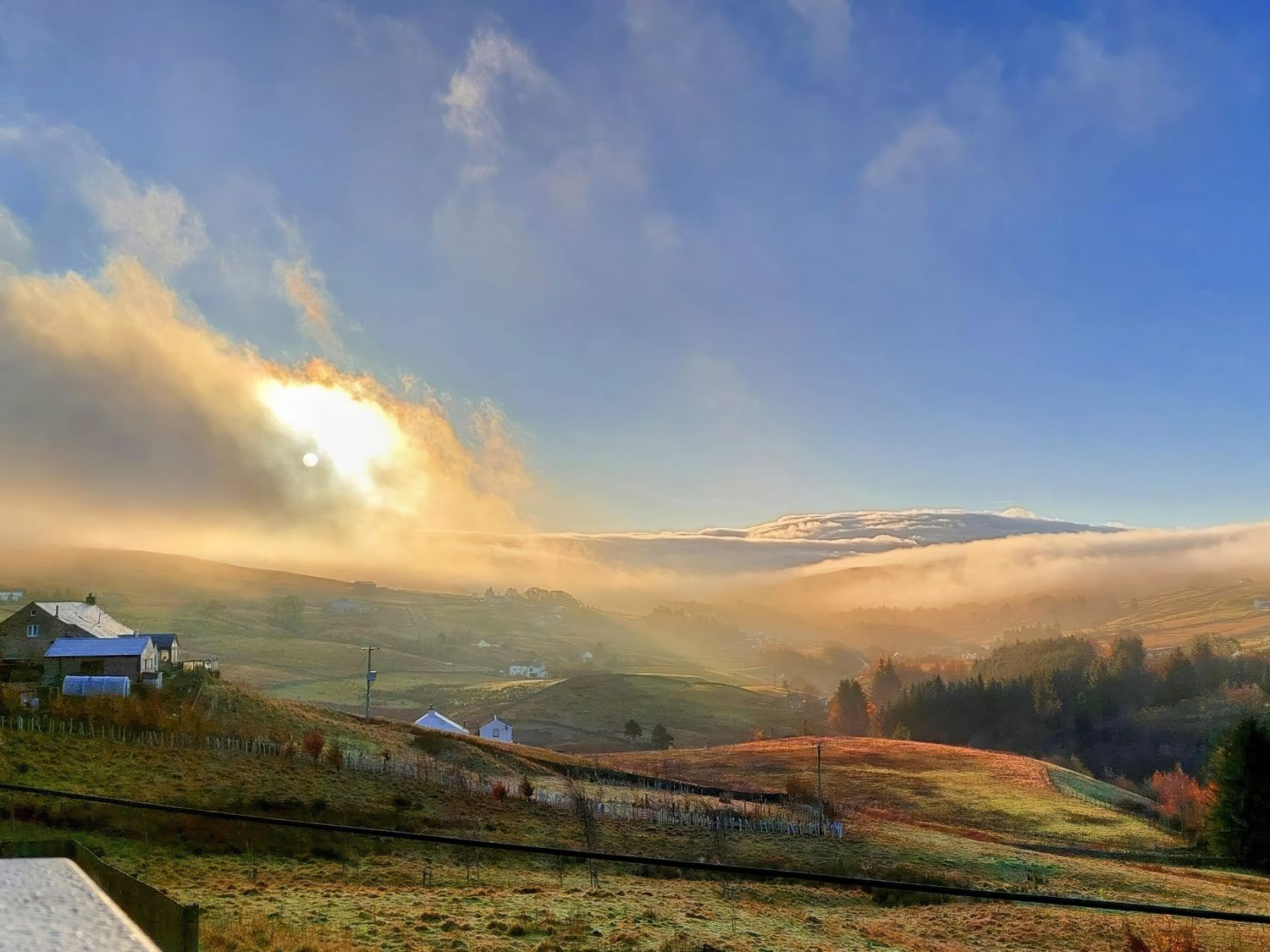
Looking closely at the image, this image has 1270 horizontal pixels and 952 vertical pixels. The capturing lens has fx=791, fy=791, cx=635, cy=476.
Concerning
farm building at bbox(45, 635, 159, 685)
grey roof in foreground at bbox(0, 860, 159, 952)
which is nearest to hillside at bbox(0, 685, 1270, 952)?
grey roof in foreground at bbox(0, 860, 159, 952)

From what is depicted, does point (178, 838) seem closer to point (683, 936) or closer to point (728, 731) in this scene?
point (683, 936)

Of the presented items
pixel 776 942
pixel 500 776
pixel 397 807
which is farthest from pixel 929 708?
pixel 776 942

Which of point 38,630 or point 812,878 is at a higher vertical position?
point 812,878

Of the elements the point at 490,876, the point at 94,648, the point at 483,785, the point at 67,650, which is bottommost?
the point at 483,785

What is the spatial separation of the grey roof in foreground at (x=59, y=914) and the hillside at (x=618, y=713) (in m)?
124

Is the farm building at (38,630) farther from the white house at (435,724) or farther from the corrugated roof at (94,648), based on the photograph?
the white house at (435,724)

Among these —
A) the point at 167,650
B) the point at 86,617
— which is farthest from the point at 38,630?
the point at 167,650

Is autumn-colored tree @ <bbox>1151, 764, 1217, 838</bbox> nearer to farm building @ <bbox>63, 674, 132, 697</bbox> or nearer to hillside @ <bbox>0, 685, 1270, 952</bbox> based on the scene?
hillside @ <bbox>0, 685, 1270, 952</bbox>

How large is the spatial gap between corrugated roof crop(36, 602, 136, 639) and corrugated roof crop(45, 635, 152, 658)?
7.68ft

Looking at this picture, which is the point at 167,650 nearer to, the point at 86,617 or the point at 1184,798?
the point at 86,617

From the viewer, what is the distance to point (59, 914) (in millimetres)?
11273

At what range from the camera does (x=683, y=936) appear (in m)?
25.3

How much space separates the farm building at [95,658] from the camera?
64.9 meters

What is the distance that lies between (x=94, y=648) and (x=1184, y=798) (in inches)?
4871
